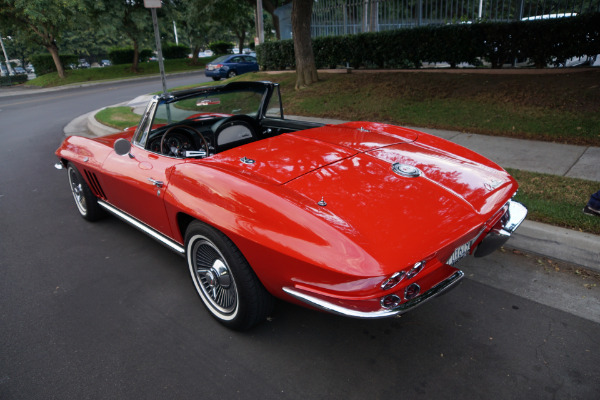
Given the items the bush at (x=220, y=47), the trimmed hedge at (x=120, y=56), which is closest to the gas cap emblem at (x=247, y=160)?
the trimmed hedge at (x=120, y=56)

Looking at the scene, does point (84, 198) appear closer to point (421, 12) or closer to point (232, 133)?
point (232, 133)

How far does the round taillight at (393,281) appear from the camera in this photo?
1.90 meters

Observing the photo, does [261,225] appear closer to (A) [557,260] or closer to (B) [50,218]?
(A) [557,260]

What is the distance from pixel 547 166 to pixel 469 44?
566 cm

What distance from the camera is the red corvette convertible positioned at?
199cm

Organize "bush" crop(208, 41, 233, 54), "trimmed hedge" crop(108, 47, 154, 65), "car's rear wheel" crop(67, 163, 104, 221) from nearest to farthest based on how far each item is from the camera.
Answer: "car's rear wheel" crop(67, 163, 104, 221) → "trimmed hedge" crop(108, 47, 154, 65) → "bush" crop(208, 41, 233, 54)

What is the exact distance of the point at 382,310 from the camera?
1.96 meters

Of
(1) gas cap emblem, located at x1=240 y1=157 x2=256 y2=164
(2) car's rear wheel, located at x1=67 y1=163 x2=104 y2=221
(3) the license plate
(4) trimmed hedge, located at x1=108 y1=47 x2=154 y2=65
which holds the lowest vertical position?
(2) car's rear wheel, located at x1=67 y1=163 x2=104 y2=221

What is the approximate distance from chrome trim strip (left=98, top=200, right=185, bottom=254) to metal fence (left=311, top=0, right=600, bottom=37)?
9560 mm

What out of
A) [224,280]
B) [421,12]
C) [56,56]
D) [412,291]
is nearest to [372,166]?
[412,291]

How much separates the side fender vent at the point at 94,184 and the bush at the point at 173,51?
126 ft

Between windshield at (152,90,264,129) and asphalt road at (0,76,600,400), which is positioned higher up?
windshield at (152,90,264,129)

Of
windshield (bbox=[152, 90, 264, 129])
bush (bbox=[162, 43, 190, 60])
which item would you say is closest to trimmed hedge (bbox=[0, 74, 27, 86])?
bush (bbox=[162, 43, 190, 60])

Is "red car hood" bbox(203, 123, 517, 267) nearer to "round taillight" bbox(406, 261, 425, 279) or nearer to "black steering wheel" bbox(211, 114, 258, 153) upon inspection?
"round taillight" bbox(406, 261, 425, 279)
